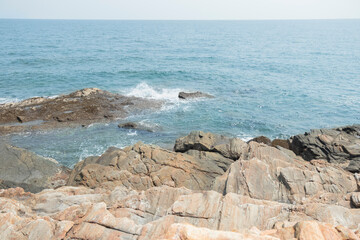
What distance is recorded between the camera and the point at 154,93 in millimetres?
45594

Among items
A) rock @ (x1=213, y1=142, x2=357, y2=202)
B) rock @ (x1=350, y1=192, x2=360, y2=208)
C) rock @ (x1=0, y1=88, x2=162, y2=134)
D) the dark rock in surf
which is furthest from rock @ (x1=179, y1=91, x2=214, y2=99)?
rock @ (x1=350, y1=192, x2=360, y2=208)

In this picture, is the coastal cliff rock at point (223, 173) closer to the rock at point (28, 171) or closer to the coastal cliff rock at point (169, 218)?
the rock at point (28, 171)

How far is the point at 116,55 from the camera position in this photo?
258ft

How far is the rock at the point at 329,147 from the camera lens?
21.7m

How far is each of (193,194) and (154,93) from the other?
34.1 meters

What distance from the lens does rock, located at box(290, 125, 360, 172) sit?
21.7 m

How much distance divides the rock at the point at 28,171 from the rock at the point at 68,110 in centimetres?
940

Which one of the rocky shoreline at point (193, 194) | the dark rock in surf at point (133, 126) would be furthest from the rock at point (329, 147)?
the dark rock in surf at point (133, 126)

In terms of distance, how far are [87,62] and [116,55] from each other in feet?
40.4

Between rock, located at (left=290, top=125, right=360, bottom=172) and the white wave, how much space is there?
22217 millimetres

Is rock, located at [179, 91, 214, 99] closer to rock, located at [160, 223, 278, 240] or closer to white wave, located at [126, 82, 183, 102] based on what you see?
white wave, located at [126, 82, 183, 102]

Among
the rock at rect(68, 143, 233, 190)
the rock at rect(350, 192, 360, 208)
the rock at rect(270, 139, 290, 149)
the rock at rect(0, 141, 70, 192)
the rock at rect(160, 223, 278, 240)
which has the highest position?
the rock at rect(160, 223, 278, 240)

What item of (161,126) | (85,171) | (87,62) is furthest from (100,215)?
(87,62)

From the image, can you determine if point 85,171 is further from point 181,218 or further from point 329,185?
point 329,185
